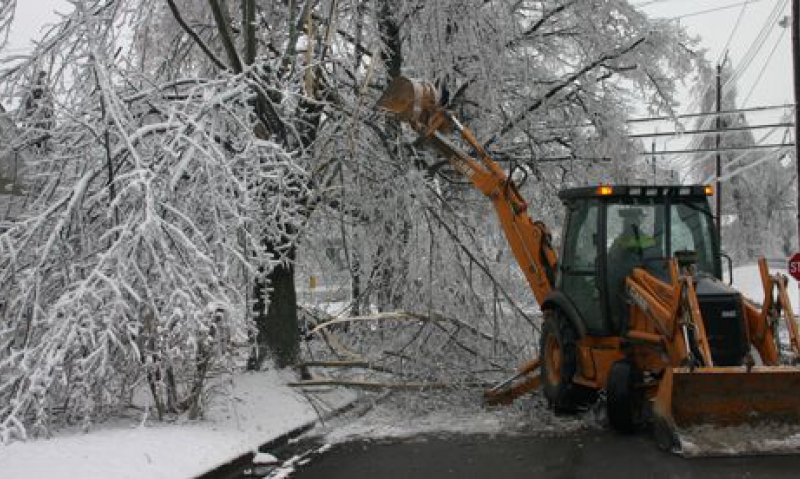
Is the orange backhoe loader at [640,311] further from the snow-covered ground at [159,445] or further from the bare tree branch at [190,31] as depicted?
the snow-covered ground at [159,445]

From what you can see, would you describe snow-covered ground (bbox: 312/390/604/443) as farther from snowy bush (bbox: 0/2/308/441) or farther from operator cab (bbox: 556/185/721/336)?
snowy bush (bbox: 0/2/308/441)

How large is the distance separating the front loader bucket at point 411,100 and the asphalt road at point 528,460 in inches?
159

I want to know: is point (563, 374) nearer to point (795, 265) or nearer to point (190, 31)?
point (190, 31)

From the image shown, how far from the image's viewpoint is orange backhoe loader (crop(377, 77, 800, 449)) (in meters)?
7.84

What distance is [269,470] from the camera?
789 cm

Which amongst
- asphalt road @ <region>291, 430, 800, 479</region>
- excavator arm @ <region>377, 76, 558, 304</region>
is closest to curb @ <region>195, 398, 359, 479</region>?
asphalt road @ <region>291, 430, 800, 479</region>

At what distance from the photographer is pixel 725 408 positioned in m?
7.79

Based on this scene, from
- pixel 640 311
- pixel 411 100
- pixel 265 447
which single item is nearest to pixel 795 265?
pixel 640 311

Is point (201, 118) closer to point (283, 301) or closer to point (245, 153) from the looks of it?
point (245, 153)

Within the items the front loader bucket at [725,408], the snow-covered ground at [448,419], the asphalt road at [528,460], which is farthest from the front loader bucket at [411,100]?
the front loader bucket at [725,408]

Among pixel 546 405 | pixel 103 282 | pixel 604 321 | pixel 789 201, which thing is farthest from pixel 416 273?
pixel 789 201

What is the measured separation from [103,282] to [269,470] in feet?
7.28

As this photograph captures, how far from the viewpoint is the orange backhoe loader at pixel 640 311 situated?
25.7 ft

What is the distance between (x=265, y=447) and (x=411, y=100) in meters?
4.56
